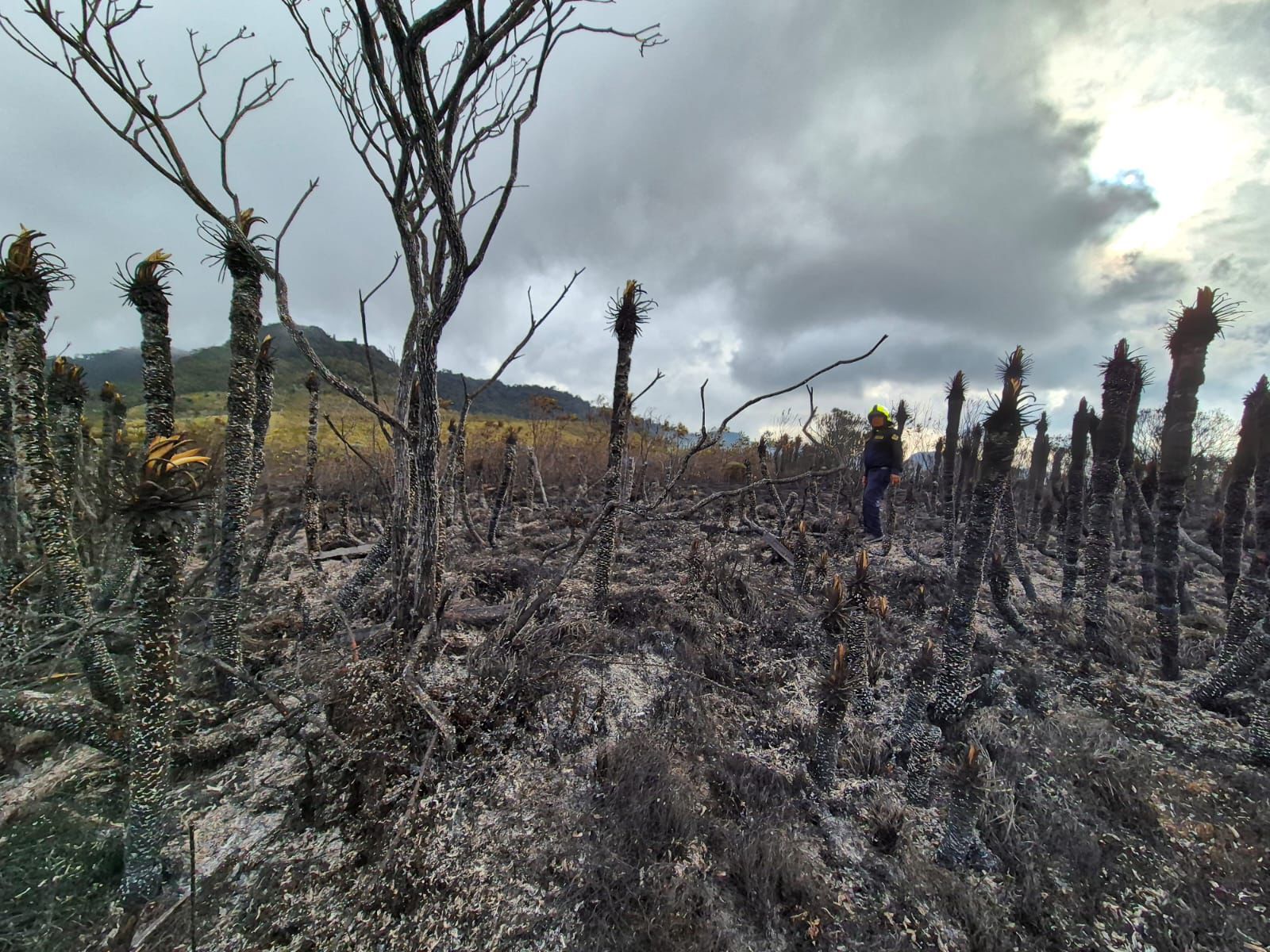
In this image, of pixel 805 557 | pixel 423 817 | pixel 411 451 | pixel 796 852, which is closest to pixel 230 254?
pixel 411 451

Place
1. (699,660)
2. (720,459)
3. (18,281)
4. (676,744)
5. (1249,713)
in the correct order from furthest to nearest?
(720,459) → (699,660) → (1249,713) → (676,744) → (18,281)

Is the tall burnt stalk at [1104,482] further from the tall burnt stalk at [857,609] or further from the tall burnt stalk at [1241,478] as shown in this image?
the tall burnt stalk at [857,609]

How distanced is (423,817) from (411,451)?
2.97 meters

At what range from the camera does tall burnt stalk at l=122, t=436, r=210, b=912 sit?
2379 mm

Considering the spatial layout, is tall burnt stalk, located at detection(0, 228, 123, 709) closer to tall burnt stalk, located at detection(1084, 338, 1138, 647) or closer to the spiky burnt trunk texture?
tall burnt stalk, located at detection(1084, 338, 1138, 647)

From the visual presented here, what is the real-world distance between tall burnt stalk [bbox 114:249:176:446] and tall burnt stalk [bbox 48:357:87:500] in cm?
330

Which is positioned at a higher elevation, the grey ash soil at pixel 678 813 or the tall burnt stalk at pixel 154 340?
the tall burnt stalk at pixel 154 340

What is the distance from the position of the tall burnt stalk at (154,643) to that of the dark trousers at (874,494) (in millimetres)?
11576

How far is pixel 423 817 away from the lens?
340cm

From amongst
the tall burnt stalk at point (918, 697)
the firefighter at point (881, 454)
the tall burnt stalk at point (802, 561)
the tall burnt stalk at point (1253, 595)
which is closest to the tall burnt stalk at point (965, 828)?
the tall burnt stalk at point (918, 697)

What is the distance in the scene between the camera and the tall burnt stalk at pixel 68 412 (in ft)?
19.3

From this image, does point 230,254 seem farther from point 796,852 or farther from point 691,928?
point 796,852

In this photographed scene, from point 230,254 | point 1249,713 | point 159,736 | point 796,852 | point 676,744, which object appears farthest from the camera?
point 1249,713

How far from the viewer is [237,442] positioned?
4.90 m
